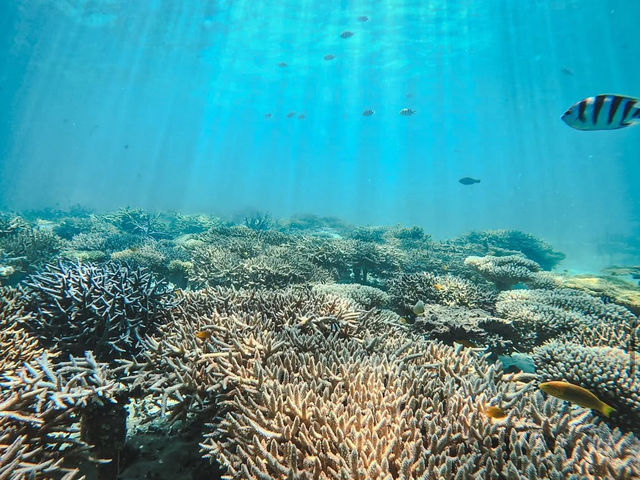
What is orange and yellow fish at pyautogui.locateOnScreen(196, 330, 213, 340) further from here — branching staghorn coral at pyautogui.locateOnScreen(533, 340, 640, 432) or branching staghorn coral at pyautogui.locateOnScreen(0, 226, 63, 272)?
branching staghorn coral at pyautogui.locateOnScreen(0, 226, 63, 272)

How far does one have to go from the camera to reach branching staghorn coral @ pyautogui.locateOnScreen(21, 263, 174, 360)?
303cm

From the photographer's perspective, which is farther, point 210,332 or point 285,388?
point 210,332

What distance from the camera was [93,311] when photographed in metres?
3.14

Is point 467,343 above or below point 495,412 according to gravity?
above

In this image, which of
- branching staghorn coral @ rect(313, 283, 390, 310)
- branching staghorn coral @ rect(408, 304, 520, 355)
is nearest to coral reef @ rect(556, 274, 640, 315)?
branching staghorn coral @ rect(408, 304, 520, 355)

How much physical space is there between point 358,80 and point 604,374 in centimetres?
5793

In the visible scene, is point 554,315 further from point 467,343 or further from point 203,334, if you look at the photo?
point 203,334

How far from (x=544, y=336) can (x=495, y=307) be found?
1.03 metres

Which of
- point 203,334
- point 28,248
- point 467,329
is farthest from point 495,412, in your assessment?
point 28,248

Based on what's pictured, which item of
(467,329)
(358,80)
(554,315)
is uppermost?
(358,80)

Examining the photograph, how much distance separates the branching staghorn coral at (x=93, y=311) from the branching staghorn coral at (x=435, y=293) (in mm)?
4577

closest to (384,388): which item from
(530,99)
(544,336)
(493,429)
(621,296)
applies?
(493,429)

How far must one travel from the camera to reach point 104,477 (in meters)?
2.29

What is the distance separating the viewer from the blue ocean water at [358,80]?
31.7 meters
